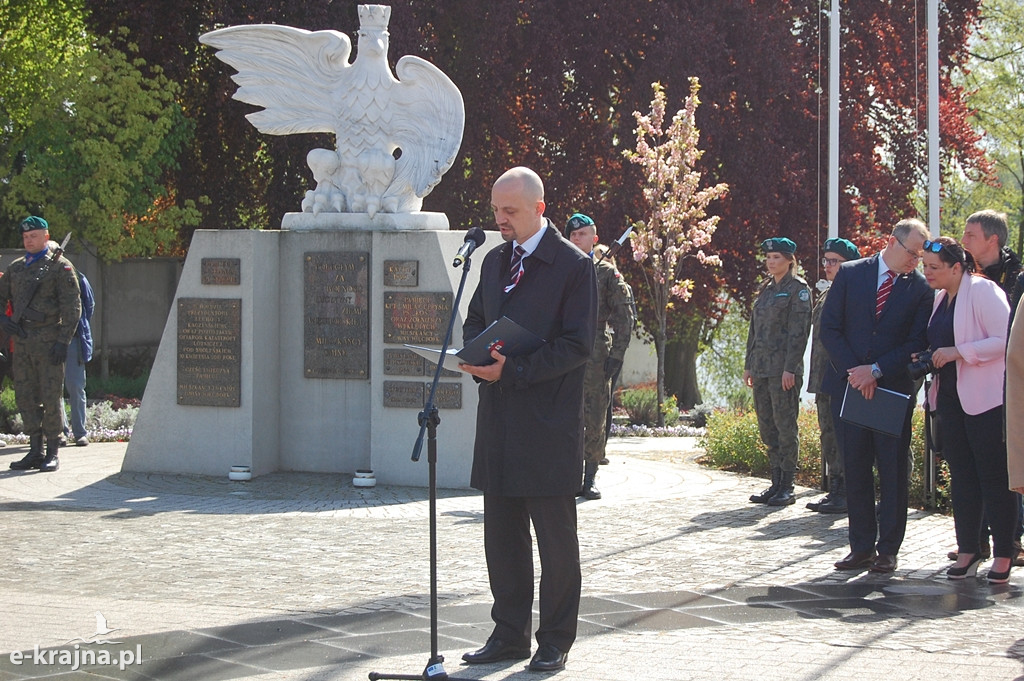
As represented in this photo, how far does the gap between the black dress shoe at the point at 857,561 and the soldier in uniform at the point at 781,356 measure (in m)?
2.27

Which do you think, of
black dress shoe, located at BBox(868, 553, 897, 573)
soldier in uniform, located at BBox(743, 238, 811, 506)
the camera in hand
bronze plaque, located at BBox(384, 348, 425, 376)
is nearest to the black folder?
the camera in hand

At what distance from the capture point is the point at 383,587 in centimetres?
721

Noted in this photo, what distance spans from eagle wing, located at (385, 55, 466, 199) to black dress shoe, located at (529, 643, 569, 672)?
6.23 metres

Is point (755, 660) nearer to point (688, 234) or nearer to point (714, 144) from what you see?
point (688, 234)

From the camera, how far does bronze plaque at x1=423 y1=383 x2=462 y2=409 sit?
35.1ft

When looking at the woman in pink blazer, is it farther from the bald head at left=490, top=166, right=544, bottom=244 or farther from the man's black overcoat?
the bald head at left=490, top=166, right=544, bottom=244

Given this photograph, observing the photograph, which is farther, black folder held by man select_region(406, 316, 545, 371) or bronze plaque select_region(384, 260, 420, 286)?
bronze plaque select_region(384, 260, 420, 286)

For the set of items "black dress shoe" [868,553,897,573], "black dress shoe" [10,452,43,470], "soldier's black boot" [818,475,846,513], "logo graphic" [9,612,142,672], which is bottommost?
"logo graphic" [9,612,142,672]

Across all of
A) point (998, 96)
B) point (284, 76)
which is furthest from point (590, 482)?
point (998, 96)

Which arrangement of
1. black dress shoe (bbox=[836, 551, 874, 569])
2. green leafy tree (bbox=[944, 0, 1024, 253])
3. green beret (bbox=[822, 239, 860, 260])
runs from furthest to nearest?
green leafy tree (bbox=[944, 0, 1024, 253])
green beret (bbox=[822, 239, 860, 260])
black dress shoe (bbox=[836, 551, 874, 569])

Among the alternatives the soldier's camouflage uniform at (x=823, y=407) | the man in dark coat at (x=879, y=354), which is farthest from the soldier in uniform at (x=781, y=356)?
the man in dark coat at (x=879, y=354)

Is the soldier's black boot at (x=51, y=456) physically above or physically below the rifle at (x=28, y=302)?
below

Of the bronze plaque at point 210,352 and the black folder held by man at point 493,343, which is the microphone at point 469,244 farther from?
the bronze plaque at point 210,352

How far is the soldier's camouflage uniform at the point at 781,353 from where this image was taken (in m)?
10.2
